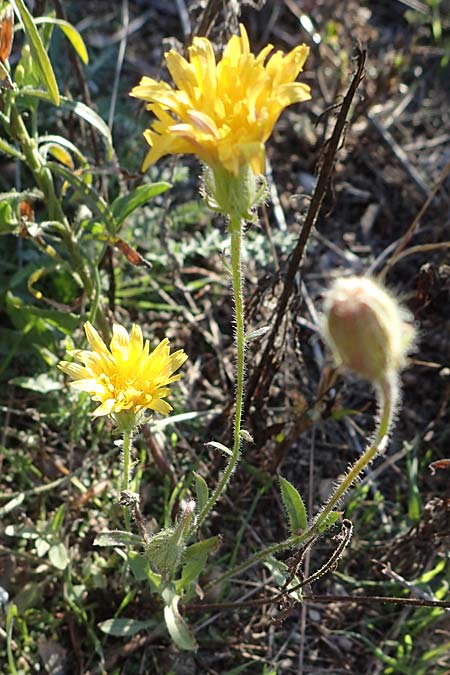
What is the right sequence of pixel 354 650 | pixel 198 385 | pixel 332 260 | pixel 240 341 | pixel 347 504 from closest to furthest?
1. pixel 240 341
2. pixel 354 650
3. pixel 347 504
4. pixel 198 385
5. pixel 332 260

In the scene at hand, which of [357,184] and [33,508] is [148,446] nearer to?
[33,508]

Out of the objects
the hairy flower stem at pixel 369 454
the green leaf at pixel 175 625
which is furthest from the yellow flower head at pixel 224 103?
the green leaf at pixel 175 625

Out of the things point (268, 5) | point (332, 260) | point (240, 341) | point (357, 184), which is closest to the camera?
point (240, 341)

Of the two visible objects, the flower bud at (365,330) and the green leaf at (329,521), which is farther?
the green leaf at (329,521)

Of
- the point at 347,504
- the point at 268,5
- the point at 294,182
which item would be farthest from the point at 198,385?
the point at 268,5

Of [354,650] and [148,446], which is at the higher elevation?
[148,446]

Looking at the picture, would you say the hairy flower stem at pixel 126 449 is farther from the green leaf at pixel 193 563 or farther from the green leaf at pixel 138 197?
the green leaf at pixel 138 197
